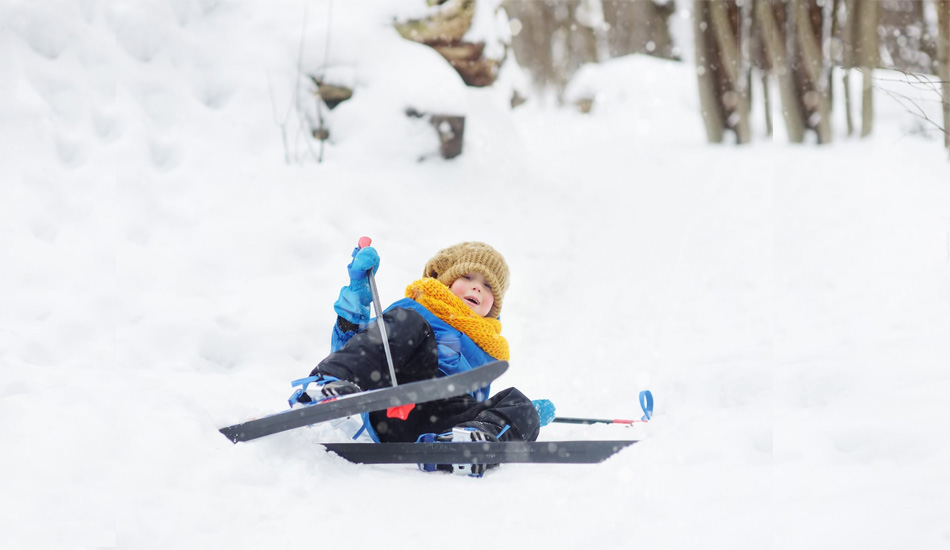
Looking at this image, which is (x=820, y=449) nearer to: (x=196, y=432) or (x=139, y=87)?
(x=196, y=432)

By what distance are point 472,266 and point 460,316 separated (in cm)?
31

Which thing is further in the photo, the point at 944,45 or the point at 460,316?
the point at 944,45

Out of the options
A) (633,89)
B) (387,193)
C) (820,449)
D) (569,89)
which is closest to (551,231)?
(387,193)

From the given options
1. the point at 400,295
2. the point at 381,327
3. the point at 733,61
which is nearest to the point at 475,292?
the point at 381,327

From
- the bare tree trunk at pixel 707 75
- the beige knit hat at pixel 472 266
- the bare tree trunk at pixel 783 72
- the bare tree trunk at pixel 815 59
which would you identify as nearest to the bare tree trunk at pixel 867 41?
the bare tree trunk at pixel 815 59

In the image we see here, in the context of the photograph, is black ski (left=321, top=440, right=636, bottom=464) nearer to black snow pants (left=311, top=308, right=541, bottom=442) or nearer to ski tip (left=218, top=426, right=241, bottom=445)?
black snow pants (left=311, top=308, right=541, bottom=442)

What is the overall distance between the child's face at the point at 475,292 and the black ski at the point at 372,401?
1.01 meters

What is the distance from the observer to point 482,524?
205cm

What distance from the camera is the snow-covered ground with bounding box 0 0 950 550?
187cm

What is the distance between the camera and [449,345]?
10.1ft

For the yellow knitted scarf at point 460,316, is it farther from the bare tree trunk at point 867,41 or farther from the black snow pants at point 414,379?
the bare tree trunk at point 867,41

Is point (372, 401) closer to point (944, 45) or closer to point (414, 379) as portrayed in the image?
point (414, 379)

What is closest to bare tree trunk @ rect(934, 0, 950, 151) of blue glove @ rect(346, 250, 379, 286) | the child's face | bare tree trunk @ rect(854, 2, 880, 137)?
bare tree trunk @ rect(854, 2, 880, 137)

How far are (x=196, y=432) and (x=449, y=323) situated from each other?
1206mm
